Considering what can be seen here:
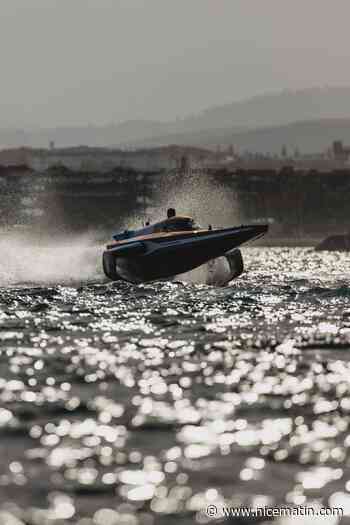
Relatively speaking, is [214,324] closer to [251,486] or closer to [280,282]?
[251,486]

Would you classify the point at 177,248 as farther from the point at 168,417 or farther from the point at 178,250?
the point at 168,417

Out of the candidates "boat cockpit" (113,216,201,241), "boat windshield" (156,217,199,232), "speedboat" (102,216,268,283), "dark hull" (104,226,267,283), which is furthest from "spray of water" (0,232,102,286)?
"boat windshield" (156,217,199,232)

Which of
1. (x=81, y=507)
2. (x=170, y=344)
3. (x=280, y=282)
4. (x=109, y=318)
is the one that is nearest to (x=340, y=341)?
(x=170, y=344)

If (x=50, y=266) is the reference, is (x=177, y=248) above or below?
above

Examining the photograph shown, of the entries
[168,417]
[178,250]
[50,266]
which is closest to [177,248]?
[178,250]

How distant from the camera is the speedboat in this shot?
4094 centimetres

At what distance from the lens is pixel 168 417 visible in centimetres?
1534

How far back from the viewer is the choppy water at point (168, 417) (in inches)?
456

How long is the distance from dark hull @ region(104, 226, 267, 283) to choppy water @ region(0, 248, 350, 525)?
11.4 m

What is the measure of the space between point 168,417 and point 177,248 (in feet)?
84.1

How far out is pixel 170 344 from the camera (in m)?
24.1

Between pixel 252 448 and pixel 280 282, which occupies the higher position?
pixel 252 448

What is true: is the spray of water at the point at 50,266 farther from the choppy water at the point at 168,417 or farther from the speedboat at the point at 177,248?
the choppy water at the point at 168,417

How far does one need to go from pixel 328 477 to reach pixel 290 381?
248 inches
